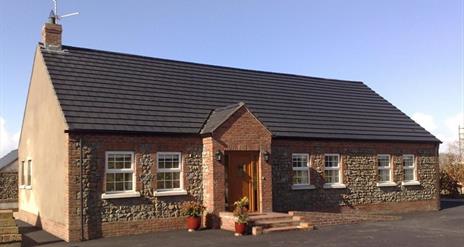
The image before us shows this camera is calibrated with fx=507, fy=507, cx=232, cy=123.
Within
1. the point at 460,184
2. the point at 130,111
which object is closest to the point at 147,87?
the point at 130,111

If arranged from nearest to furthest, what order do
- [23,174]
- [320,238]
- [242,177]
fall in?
[320,238]
[242,177]
[23,174]

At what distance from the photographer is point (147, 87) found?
19906 millimetres

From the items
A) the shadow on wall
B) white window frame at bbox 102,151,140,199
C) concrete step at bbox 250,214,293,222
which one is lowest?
the shadow on wall

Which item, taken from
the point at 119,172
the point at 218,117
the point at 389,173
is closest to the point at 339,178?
the point at 389,173

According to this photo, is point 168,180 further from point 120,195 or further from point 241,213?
point 241,213

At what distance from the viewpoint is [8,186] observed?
1007 inches

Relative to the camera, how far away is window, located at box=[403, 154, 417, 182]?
965 inches

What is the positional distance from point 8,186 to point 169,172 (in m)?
12.0

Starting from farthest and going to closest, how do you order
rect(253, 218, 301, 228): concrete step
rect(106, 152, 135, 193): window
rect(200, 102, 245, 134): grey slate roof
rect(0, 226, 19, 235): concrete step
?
rect(200, 102, 245, 134): grey slate roof, rect(253, 218, 301, 228): concrete step, rect(106, 152, 135, 193): window, rect(0, 226, 19, 235): concrete step

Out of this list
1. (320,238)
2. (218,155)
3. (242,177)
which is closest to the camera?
(320,238)

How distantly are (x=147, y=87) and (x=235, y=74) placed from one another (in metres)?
5.65

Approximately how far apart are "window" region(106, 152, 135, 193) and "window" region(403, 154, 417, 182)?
1388 cm

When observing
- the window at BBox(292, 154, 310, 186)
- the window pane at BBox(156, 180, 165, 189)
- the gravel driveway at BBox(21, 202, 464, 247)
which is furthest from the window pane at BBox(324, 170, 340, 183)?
the window pane at BBox(156, 180, 165, 189)

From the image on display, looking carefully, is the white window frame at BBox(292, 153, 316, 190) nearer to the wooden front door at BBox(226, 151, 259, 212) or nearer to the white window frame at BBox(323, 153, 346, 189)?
the white window frame at BBox(323, 153, 346, 189)
